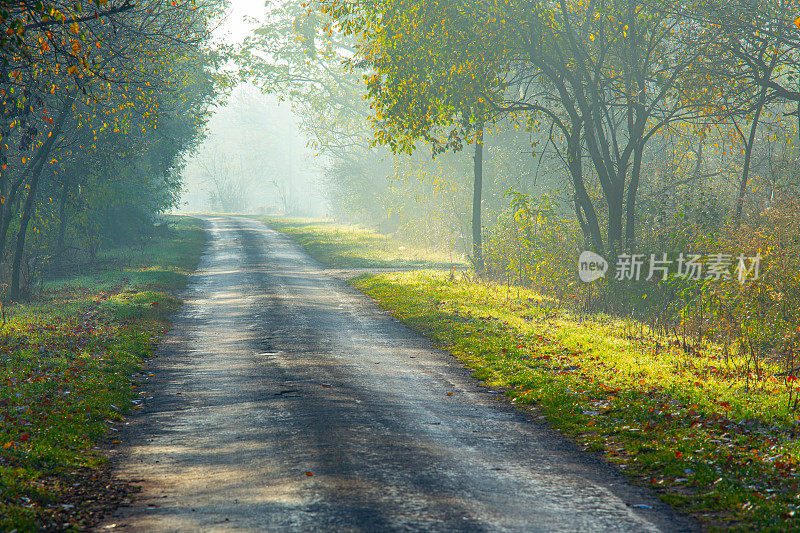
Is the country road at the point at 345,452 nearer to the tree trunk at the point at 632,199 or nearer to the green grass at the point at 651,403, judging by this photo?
the green grass at the point at 651,403

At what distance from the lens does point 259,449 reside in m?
7.78

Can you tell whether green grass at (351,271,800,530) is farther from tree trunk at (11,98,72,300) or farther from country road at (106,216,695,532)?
tree trunk at (11,98,72,300)

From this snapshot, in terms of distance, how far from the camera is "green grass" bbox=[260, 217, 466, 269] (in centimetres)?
3162

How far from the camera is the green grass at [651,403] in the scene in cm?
667

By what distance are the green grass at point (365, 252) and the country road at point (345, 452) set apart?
17.1 m

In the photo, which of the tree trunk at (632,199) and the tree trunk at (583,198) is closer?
the tree trunk at (632,199)

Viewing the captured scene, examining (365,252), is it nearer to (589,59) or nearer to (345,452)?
(589,59)

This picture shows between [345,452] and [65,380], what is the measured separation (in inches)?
236

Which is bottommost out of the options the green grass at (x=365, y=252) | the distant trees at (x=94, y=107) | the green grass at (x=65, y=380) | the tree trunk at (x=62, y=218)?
the green grass at (x=65, y=380)

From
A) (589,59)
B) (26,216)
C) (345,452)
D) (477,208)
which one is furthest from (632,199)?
(26,216)

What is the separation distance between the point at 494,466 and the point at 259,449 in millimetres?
2657

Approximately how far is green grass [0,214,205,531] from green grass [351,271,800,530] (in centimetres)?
582

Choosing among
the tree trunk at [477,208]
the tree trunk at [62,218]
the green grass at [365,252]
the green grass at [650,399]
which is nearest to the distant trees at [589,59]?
the tree trunk at [477,208]

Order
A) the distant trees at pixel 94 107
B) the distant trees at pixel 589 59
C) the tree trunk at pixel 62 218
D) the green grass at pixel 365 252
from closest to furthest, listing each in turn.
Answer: the distant trees at pixel 94 107, the distant trees at pixel 589 59, the tree trunk at pixel 62 218, the green grass at pixel 365 252
